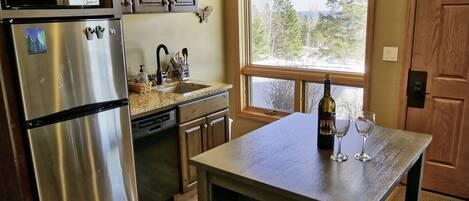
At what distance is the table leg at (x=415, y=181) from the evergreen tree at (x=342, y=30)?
4.92ft

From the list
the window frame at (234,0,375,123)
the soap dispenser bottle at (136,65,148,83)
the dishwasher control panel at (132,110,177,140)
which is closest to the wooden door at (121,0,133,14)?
the soap dispenser bottle at (136,65,148,83)

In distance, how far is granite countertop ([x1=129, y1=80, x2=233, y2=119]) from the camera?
256cm

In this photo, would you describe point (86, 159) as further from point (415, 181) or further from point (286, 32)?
point (286, 32)

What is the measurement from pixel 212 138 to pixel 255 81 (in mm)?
1225

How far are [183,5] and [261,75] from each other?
1315 millimetres

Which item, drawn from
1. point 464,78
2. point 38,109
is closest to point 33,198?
point 38,109

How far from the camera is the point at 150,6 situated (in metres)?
2.89

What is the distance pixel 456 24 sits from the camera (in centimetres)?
281

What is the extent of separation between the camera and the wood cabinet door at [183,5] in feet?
10.2

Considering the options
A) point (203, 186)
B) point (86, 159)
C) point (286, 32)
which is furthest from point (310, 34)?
point (86, 159)

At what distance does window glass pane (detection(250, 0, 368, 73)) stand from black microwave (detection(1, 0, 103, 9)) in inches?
86.0

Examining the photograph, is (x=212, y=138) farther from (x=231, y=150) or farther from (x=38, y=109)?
(x=38, y=109)

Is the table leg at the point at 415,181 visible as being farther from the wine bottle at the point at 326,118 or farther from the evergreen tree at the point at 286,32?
the evergreen tree at the point at 286,32

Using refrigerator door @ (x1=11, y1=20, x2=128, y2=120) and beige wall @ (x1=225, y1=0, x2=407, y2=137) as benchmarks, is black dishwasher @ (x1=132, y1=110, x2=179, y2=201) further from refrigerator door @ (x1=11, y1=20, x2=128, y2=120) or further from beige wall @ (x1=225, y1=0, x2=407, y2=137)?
beige wall @ (x1=225, y1=0, x2=407, y2=137)
